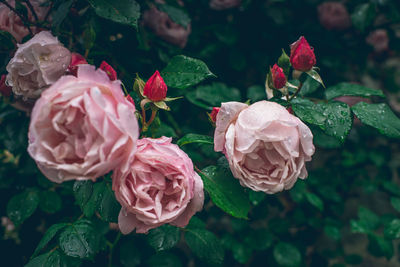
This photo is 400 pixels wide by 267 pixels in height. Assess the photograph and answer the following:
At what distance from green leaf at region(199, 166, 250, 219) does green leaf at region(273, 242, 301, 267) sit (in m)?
0.78

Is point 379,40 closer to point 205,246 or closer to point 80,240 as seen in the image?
point 205,246

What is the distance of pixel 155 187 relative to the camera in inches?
22.7

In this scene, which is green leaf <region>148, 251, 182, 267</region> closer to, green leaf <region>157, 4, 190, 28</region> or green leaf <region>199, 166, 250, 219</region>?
green leaf <region>199, 166, 250, 219</region>

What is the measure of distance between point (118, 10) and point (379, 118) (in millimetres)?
727

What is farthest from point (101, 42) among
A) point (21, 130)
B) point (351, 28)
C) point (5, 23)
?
point (351, 28)

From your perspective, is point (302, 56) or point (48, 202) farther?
point (48, 202)

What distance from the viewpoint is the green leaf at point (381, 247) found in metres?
1.16

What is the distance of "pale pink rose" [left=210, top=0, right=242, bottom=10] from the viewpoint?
1.34 meters

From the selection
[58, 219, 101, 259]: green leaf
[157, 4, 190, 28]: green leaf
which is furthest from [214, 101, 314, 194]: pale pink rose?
[157, 4, 190, 28]: green leaf

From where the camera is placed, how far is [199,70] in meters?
0.72

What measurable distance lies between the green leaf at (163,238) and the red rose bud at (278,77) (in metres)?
0.50

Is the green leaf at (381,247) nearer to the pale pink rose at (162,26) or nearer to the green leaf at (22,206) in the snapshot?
the pale pink rose at (162,26)

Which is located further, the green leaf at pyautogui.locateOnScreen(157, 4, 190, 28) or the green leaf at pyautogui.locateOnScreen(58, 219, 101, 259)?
the green leaf at pyautogui.locateOnScreen(157, 4, 190, 28)

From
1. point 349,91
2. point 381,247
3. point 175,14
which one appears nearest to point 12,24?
point 175,14
